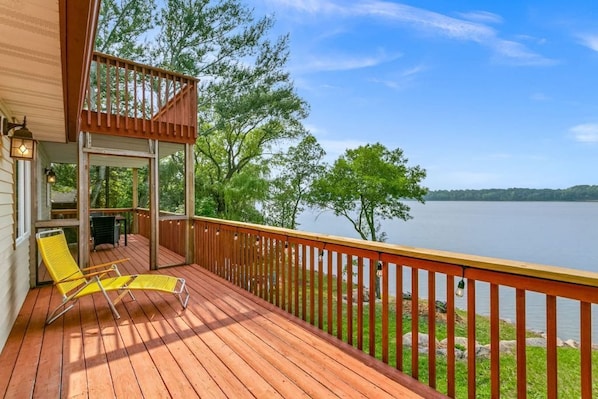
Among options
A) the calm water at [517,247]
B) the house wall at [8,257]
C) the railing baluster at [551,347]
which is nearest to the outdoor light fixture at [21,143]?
the house wall at [8,257]

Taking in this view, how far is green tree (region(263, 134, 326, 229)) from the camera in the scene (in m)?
16.6

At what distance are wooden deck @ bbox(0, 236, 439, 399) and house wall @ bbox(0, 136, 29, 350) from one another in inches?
6.3

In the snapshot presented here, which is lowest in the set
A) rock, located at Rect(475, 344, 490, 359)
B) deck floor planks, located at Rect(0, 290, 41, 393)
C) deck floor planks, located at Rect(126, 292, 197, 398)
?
rock, located at Rect(475, 344, 490, 359)

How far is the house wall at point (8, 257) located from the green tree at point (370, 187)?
12986 millimetres

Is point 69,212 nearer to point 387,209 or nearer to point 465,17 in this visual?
point 387,209

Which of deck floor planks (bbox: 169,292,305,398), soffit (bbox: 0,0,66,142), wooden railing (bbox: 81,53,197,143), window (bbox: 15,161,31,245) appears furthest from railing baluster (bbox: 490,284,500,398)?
wooden railing (bbox: 81,53,197,143)

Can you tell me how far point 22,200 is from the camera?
4086mm

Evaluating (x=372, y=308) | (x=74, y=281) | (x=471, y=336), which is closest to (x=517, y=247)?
(x=372, y=308)

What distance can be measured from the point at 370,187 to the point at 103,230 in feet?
37.0

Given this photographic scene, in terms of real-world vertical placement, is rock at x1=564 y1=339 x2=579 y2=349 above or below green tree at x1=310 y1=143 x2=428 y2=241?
below

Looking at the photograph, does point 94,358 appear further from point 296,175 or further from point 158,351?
point 296,175

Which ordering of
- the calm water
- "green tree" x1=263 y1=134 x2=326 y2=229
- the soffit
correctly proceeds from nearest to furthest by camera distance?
the soffit
the calm water
"green tree" x1=263 y1=134 x2=326 y2=229

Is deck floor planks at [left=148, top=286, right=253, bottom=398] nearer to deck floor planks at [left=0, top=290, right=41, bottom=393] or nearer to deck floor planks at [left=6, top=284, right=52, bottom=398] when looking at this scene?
deck floor planks at [left=6, top=284, right=52, bottom=398]

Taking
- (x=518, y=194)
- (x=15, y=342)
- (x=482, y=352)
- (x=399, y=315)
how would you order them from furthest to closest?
(x=518, y=194) → (x=482, y=352) → (x=15, y=342) → (x=399, y=315)
